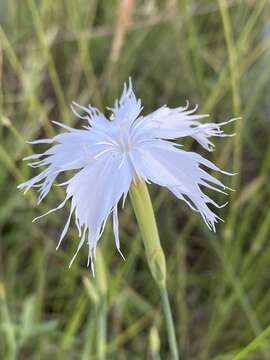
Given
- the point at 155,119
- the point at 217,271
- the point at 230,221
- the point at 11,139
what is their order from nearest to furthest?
the point at 155,119
the point at 230,221
the point at 217,271
the point at 11,139

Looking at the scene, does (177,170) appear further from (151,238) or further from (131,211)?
(131,211)

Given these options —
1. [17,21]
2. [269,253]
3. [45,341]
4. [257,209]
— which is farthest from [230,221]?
[17,21]

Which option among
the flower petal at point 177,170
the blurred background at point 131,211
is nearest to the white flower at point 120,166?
the flower petal at point 177,170

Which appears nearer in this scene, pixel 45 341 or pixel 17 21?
pixel 45 341

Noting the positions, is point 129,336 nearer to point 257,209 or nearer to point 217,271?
point 217,271

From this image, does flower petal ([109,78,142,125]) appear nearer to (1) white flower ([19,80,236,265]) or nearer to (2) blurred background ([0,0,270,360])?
(1) white flower ([19,80,236,265])

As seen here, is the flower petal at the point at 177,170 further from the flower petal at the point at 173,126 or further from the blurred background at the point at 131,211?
the blurred background at the point at 131,211
